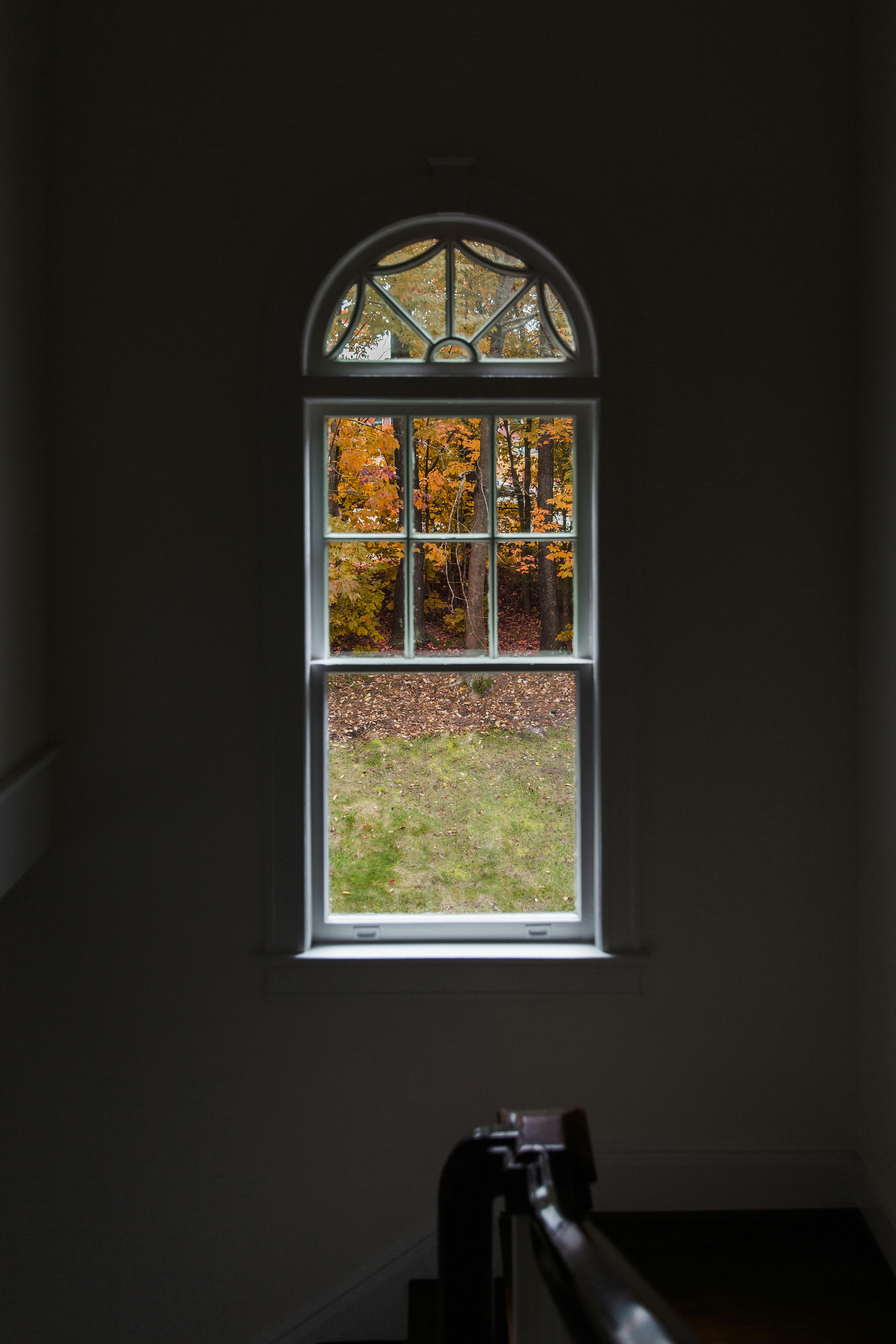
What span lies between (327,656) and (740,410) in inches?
51.6

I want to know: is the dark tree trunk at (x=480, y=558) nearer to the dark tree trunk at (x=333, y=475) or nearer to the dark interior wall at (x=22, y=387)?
the dark tree trunk at (x=333, y=475)

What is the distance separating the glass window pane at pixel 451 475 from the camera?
8.23 ft

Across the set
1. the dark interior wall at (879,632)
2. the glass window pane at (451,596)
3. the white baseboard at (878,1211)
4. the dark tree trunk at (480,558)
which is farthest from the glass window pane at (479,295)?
the white baseboard at (878,1211)

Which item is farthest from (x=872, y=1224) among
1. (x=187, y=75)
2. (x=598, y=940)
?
(x=187, y=75)

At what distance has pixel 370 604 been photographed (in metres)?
2.54

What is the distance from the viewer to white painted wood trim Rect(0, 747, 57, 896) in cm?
205

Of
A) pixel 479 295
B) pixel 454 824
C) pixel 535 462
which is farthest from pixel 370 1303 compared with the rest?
pixel 479 295

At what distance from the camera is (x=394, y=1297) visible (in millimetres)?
2410

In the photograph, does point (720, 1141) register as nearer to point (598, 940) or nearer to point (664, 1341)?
point (598, 940)

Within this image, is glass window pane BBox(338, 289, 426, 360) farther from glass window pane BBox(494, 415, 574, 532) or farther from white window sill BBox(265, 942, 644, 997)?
white window sill BBox(265, 942, 644, 997)

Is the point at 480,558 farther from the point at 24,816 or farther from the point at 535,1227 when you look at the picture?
the point at 535,1227

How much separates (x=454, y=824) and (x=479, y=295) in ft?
4.86

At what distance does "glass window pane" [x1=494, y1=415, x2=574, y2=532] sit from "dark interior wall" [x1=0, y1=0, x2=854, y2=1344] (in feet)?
0.59

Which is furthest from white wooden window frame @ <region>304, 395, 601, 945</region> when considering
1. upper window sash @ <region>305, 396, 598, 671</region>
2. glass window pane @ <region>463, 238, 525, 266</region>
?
glass window pane @ <region>463, 238, 525, 266</region>
